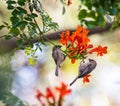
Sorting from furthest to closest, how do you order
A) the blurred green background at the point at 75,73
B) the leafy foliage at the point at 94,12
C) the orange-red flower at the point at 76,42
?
1. the blurred green background at the point at 75,73
2. the orange-red flower at the point at 76,42
3. the leafy foliage at the point at 94,12

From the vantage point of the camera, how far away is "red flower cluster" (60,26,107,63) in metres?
0.79

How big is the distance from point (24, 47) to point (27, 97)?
55 centimetres

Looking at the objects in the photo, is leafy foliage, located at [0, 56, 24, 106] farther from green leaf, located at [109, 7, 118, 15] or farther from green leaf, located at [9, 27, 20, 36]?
green leaf, located at [109, 7, 118, 15]

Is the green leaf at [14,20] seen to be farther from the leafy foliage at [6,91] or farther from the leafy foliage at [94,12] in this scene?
the leafy foliage at [94,12]

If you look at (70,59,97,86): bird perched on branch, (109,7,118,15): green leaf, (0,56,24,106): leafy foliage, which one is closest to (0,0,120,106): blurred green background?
(0,56,24,106): leafy foliage

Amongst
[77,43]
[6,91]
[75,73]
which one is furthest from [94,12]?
[75,73]

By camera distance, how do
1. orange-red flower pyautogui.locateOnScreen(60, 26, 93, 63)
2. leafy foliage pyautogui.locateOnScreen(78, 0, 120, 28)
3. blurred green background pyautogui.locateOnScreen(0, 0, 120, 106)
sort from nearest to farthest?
leafy foliage pyautogui.locateOnScreen(78, 0, 120, 28), orange-red flower pyautogui.locateOnScreen(60, 26, 93, 63), blurred green background pyautogui.locateOnScreen(0, 0, 120, 106)

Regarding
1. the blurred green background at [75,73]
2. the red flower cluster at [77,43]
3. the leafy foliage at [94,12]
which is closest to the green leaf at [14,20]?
the red flower cluster at [77,43]

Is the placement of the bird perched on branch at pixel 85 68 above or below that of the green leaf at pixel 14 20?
below

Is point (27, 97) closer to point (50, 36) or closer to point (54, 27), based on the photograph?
point (50, 36)

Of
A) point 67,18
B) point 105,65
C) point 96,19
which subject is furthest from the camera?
point 105,65

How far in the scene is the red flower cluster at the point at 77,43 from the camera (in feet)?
2.60

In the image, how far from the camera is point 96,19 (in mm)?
625

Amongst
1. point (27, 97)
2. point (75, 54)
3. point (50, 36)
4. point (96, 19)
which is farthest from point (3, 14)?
point (96, 19)
